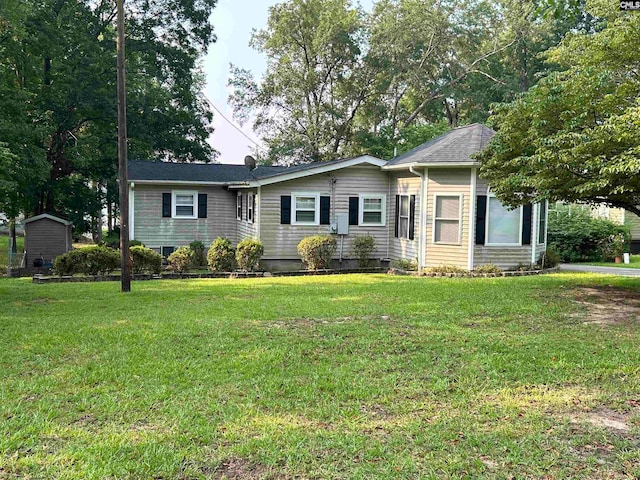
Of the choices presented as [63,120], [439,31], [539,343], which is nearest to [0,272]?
[63,120]

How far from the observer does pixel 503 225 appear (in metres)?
15.3

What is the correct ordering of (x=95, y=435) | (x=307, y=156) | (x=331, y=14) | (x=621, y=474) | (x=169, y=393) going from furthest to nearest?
(x=307, y=156), (x=331, y=14), (x=169, y=393), (x=95, y=435), (x=621, y=474)

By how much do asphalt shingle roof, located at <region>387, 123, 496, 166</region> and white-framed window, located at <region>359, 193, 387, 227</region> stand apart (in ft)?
4.02

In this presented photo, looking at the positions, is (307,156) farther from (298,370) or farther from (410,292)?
(298,370)

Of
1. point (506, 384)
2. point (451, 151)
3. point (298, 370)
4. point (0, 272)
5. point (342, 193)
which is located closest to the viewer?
point (506, 384)

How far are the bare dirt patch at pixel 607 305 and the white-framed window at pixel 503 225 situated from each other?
381 cm

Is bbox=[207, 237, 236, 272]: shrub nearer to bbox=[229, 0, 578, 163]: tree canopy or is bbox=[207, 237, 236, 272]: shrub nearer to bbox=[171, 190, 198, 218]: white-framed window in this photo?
bbox=[171, 190, 198, 218]: white-framed window

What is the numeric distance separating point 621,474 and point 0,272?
21491mm

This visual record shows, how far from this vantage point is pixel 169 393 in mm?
4988

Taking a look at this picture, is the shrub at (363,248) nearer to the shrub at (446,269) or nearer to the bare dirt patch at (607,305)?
the shrub at (446,269)

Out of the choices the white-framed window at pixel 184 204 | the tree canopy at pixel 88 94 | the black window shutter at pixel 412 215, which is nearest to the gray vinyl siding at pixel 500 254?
the black window shutter at pixel 412 215

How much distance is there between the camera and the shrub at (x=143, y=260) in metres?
15.7

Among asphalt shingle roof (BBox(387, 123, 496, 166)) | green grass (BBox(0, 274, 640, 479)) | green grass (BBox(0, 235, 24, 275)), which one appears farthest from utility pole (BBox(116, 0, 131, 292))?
green grass (BBox(0, 235, 24, 275))

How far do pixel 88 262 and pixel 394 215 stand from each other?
9.40 meters
